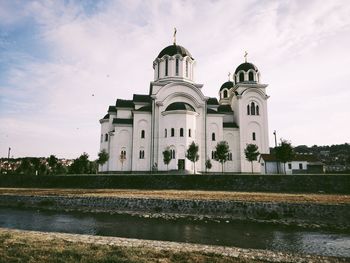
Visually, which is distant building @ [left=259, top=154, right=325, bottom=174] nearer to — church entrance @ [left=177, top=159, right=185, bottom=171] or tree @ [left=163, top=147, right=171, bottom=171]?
church entrance @ [left=177, top=159, right=185, bottom=171]

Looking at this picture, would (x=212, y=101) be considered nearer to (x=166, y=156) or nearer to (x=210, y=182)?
(x=166, y=156)

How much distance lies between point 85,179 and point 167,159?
32.5 feet

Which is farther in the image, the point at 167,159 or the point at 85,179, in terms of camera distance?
the point at 167,159

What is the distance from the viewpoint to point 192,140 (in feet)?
120

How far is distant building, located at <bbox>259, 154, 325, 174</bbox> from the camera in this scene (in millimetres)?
38094

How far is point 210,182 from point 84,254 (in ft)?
70.9

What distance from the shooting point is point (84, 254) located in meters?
6.50

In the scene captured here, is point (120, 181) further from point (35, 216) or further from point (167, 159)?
point (35, 216)

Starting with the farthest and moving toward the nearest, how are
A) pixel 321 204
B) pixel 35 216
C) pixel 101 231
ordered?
pixel 35 216 < pixel 321 204 < pixel 101 231

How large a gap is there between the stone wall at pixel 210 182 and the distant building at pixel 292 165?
12.6 metres

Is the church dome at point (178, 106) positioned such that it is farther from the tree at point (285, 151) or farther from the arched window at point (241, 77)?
the tree at point (285, 151)

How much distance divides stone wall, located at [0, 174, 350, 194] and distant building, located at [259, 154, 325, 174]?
12.6 metres

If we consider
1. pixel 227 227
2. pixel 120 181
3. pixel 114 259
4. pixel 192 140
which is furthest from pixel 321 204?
pixel 192 140

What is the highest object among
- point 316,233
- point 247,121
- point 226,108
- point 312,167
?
point 226,108
